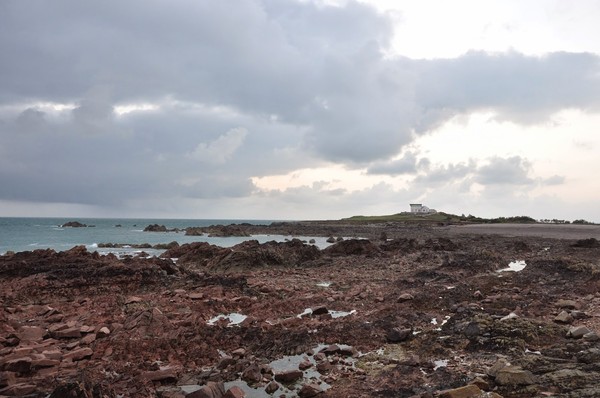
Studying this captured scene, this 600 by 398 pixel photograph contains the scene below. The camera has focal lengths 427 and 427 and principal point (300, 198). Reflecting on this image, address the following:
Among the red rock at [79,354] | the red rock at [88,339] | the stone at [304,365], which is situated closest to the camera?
the stone at [304,365]

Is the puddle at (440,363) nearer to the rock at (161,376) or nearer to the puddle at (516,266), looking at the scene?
the rock at (161,376)

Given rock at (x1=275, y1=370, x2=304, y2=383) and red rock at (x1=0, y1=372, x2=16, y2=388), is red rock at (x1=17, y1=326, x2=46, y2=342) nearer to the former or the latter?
red rock at (x1=0, y1=372, x2=16, y2=388)

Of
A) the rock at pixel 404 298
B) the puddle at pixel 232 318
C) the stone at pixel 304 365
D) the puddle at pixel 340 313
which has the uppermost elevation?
the rock at pixel 404 298

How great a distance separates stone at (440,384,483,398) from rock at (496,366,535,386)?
848 millimetres

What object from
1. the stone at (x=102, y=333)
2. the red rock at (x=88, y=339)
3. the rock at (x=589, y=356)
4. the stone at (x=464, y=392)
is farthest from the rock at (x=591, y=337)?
the red rock at (x=88, y=339)

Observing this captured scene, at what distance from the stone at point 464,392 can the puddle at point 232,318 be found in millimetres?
8442

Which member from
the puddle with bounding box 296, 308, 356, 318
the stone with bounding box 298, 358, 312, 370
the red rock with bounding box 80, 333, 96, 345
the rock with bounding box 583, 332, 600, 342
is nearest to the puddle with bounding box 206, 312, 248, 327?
the puddle with bounding box 296, 308, 356, 318

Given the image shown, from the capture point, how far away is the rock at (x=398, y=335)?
1250 centimetres

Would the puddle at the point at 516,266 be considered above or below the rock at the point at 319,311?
above

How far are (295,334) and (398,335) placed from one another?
3.02m

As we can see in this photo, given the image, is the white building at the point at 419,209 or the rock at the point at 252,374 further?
the white building at the point at 419,209

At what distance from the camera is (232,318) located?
52.2ft

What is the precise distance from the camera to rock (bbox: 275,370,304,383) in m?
9.55

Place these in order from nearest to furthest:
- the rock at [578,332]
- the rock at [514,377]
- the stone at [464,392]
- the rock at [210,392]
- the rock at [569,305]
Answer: the stone at [464,392]
the rock at [210,392]
the rock at [514,377]
the rock at [578,332]
the rock at [569,305]
